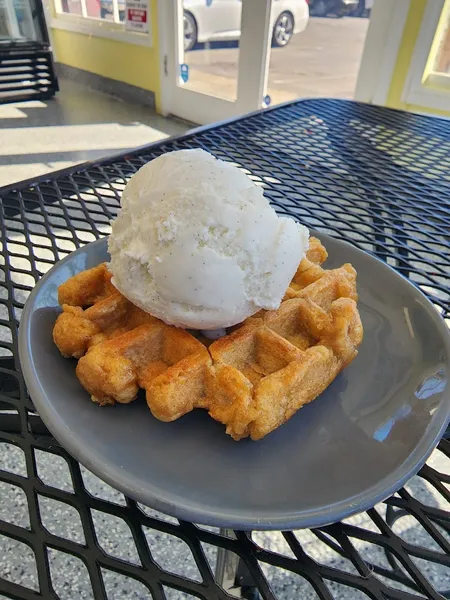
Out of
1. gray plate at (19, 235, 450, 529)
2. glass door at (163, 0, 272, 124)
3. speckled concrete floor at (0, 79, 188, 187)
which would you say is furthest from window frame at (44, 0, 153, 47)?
gray plate at (19, 235, 450, 529)

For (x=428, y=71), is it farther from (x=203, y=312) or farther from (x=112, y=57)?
(x=112, y=57)

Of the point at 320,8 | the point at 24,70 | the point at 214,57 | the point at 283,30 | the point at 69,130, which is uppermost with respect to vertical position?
the point at 320,8

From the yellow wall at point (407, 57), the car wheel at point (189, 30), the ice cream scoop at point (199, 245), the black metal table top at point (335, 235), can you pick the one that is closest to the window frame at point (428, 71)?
the yellow wall at point (407, 57)

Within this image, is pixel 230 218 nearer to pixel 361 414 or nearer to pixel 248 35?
pixel 361 414

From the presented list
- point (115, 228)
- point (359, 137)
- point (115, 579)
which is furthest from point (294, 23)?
point (115, 579)

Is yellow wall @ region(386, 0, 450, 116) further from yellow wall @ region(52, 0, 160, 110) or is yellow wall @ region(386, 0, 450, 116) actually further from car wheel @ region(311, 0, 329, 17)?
yellow wall @ region(52, 0, 160, 110)

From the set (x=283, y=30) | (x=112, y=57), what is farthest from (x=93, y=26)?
(x=283, y=30)
